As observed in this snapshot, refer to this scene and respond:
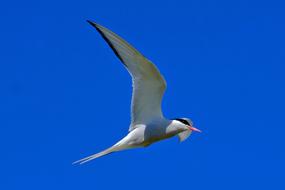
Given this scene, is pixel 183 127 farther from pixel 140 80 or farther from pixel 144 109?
pixel 140 80

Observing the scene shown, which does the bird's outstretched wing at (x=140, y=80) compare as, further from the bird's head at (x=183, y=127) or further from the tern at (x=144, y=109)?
the bird's head at (x=183, y=127)

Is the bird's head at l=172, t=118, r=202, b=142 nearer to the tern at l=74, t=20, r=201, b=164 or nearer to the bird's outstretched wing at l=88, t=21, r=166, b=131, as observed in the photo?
the tern at l=74, t=20, r=201, b=164

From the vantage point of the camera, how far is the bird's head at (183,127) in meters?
11.8

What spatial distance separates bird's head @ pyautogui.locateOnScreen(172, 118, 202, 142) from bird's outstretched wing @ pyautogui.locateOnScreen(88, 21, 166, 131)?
38 cm

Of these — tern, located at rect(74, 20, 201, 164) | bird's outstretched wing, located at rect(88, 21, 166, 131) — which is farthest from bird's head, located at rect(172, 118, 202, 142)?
bird's outstretched wing, located at rect(88, 21, 166, 131)

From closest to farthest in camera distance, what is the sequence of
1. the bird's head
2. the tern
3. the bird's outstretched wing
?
the bird's outstretched wing, the tern, the bird's head

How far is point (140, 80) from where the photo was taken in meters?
11.5

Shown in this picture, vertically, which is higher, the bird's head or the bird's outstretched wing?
the bird's outstretched wing

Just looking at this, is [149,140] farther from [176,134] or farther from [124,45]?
[124,45]

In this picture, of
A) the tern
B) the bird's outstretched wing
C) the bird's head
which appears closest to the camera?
the bird's outstretched wing

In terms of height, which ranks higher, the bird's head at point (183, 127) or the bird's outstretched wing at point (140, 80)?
the bird's outstretched wing at point (140, 80)

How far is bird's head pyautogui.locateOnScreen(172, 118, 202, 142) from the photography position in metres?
11.8

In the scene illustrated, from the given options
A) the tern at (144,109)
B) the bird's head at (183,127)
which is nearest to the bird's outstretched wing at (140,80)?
the tern at (144,109)

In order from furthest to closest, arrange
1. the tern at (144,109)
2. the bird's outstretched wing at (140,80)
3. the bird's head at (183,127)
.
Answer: the bird's head at (183,127)
the tern at (144,109)
the bird's outstretched wing at (140,80)
